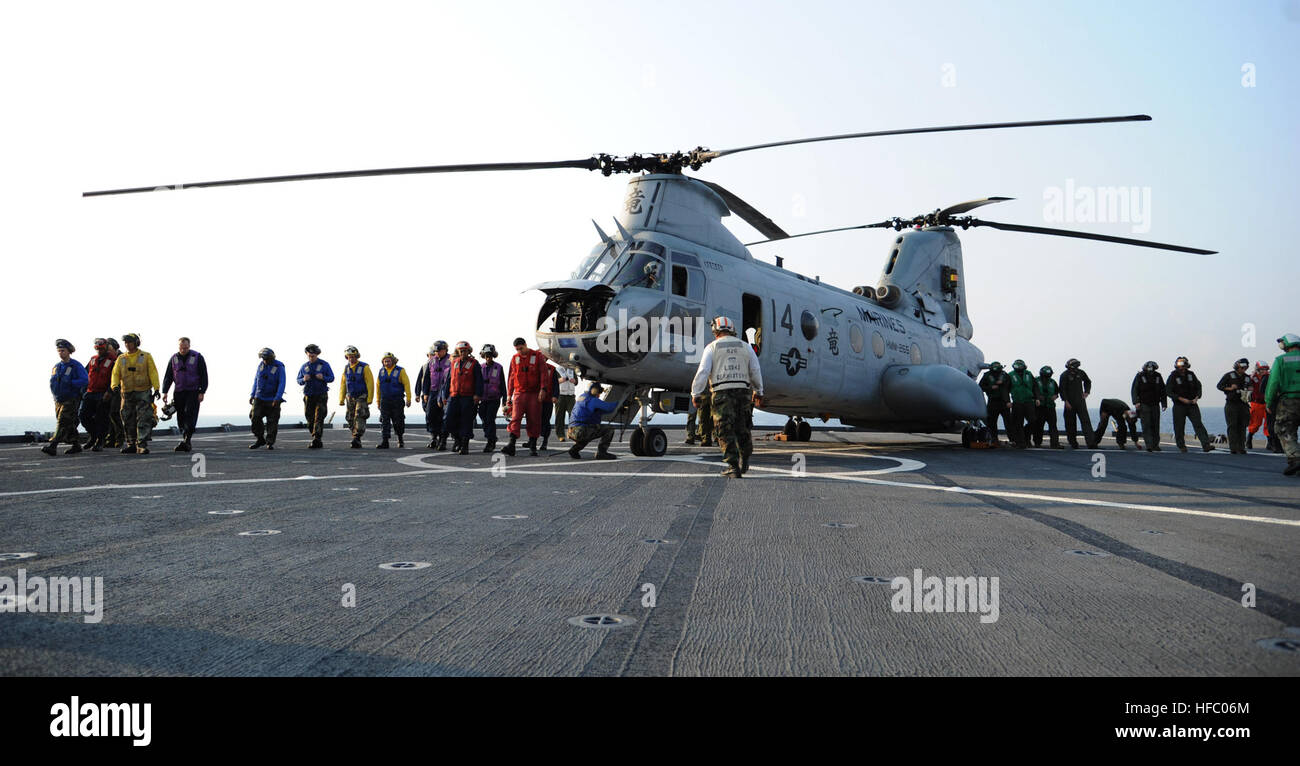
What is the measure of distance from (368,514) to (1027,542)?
14.8ft

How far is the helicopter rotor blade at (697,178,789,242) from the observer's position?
13953 mm

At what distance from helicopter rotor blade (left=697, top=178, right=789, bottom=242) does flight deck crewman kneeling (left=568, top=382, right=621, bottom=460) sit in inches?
166

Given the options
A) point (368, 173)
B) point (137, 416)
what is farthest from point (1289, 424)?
point (137, 416)

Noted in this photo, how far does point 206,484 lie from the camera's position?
788 cm

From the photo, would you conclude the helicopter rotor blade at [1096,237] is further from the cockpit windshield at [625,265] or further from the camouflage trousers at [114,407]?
the camouflage trousers at [114,407]

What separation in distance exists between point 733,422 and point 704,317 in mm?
3704

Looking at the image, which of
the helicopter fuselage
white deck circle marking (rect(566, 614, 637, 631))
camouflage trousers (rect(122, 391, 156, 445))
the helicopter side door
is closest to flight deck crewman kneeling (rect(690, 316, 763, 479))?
the helicopter fuselage

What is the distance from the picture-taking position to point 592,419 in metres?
12.4

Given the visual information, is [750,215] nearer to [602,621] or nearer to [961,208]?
[961,208]

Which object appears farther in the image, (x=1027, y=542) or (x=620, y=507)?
(x=620, y=507)

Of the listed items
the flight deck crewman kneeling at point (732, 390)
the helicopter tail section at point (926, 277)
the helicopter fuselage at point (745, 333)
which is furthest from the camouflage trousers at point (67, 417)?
the helicopter tail section at point (926, 277)

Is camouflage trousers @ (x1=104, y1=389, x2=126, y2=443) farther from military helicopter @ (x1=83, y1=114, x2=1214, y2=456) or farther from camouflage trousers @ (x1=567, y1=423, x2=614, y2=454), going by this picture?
camouflage trousers @ (x1=567, y1=423, x2=614, y2=454)
